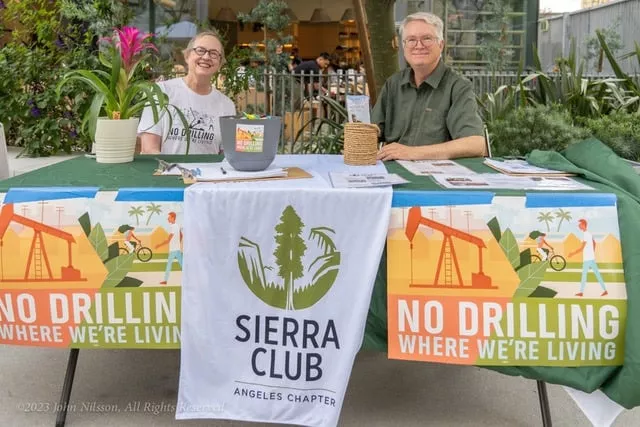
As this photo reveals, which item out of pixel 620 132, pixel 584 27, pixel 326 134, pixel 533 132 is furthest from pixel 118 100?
pixel 584 27

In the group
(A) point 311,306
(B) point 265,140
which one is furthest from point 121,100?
(A) point 311,306

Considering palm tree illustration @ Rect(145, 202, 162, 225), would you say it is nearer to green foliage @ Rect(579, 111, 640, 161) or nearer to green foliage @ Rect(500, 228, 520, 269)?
green foliage @ Rect(500, 228, 520, 269)

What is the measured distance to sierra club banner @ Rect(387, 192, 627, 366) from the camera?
6.82 feet

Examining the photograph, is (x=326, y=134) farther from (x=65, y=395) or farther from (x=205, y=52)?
(x=65, y=395)

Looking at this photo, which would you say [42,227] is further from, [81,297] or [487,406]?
[487,406]

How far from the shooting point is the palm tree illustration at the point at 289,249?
2.15 m

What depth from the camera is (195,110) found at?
3.48 meters

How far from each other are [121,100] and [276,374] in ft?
4.07

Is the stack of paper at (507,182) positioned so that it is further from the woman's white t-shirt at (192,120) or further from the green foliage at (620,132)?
the green foliage at (620,132)

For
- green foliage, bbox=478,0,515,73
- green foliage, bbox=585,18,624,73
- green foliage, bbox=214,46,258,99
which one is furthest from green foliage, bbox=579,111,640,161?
green foliage, bbox=478,0,515,73

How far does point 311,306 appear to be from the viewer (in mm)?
2162

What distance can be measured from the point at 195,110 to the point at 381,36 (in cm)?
190

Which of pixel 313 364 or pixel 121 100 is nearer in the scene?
pixel 313 364

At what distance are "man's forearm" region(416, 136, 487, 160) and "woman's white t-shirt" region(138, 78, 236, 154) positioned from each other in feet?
3.42
